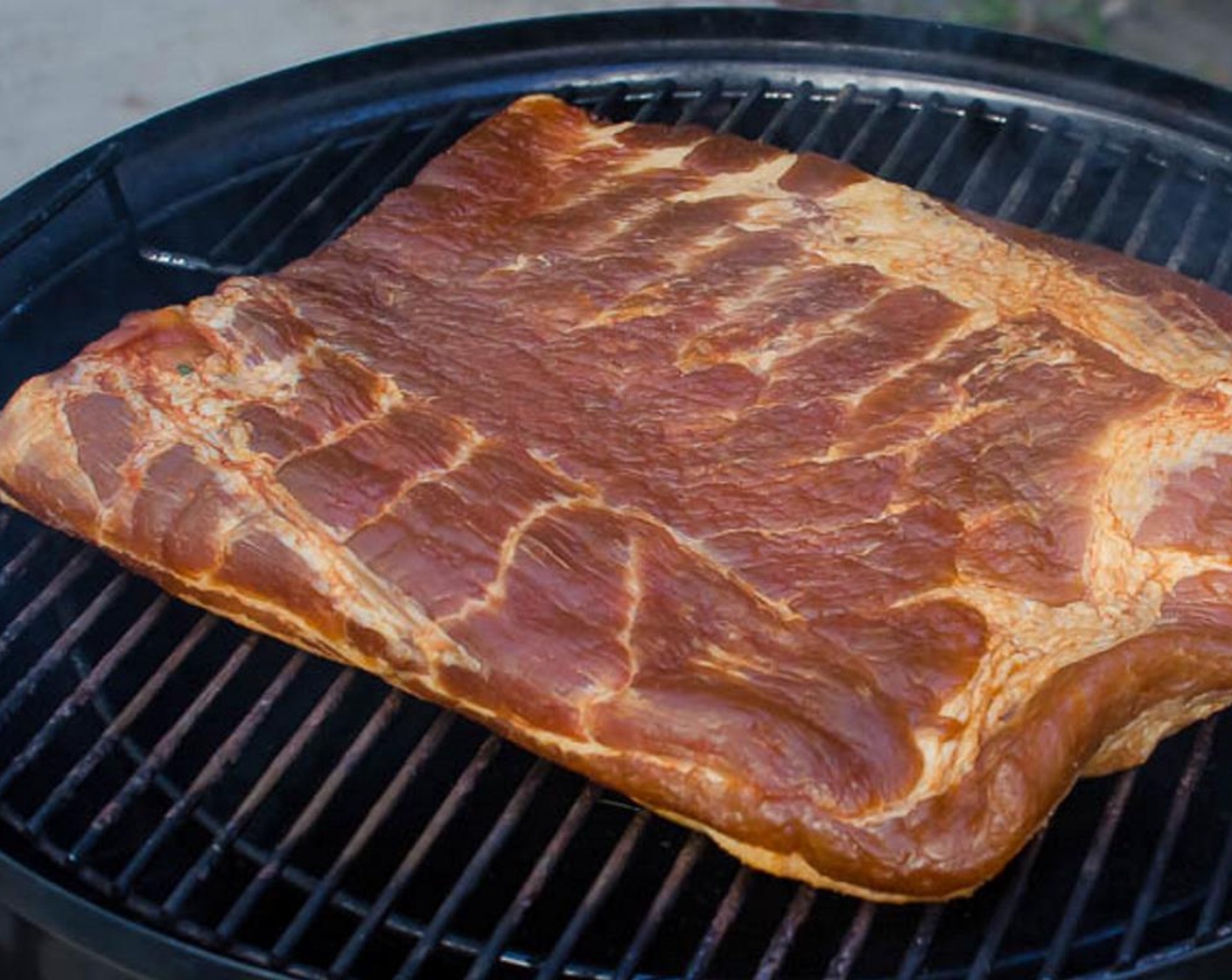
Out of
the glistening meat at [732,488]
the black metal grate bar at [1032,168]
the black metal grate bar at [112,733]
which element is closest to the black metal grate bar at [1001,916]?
the glistening meat at [732,488]

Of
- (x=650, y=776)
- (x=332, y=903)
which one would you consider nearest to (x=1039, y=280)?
(x=650, y=776)

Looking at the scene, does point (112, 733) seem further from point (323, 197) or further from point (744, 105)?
point (744, 105)

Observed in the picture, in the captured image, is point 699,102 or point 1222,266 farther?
point 699,102

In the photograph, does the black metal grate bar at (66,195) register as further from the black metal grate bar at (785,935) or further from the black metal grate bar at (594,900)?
the black metal grate bar at (785,935)

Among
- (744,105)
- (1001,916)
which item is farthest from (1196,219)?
(1001,916)

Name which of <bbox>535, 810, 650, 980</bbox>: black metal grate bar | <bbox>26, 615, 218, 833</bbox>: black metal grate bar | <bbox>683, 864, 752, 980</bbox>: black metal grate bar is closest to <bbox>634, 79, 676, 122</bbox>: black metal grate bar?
<bbox>26, 615, 218, 833</bbox>: black metal grate bar

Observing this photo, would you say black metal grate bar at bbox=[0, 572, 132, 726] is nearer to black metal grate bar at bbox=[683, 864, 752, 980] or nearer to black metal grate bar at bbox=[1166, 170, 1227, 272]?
black metal grate bar at bbox=[683, 864, 752, 980]
